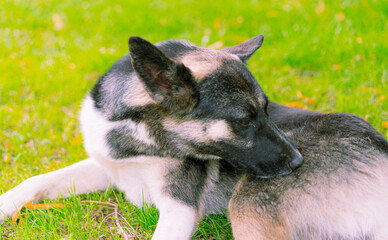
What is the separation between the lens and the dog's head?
109 inches

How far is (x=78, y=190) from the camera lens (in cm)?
358

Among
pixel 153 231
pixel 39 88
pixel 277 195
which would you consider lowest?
pixel 153 231

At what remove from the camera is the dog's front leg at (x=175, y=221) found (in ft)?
9.36

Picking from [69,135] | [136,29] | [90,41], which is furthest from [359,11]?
[69,135]

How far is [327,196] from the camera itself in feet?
8.64

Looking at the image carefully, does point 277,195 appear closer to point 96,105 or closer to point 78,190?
point 96,105

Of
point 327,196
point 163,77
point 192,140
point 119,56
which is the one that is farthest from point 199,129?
point 119,56

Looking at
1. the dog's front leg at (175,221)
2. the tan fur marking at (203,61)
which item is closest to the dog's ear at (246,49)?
the tan fur marking at (203,61)

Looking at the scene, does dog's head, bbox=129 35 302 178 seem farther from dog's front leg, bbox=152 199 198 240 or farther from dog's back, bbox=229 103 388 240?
dog's front leg, bbox=152 199 198 240

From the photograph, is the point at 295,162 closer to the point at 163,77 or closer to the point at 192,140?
the point at 192,140

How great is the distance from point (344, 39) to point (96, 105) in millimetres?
4348

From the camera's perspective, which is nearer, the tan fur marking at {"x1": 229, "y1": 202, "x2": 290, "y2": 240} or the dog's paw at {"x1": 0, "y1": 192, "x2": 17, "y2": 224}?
the tan fur marking at {"x1": 229, "y1": 202, "x2": 290, "y2": 240}

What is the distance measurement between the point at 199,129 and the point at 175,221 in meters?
0.70

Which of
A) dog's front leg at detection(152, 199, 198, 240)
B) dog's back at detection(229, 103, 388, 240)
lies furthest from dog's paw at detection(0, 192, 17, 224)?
dog's back at detection(229, 103, 388, 240)
